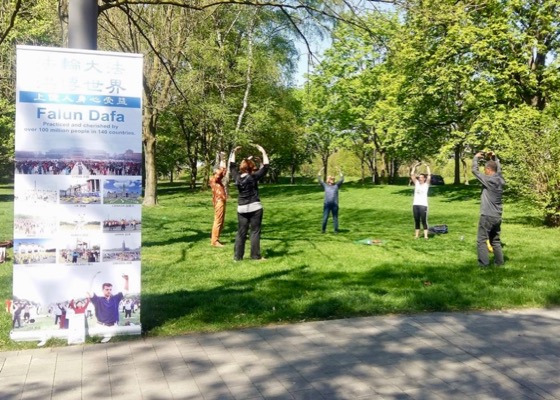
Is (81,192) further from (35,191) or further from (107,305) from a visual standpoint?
(107,305)

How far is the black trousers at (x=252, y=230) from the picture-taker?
10.0 m

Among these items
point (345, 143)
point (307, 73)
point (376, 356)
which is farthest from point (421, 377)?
point (345, 143)

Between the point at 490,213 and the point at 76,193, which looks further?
the point at 490,213

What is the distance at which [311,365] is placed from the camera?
4801 mm

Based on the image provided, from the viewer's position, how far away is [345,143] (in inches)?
1914

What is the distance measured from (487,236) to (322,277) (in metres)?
3.04

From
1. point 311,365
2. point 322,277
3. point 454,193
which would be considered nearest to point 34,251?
point 311,365

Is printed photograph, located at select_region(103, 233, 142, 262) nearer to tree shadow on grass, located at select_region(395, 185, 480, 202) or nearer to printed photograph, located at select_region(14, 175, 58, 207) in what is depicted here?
printed photograph, located at select_region(14, 175, 58, 207)

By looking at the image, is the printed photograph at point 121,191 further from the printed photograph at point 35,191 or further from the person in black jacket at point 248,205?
the person in black jacket at point 248,205

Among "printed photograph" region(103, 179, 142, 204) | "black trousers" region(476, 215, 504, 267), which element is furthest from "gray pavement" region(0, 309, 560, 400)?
"black trousers" region(476, 215, 504, 267)

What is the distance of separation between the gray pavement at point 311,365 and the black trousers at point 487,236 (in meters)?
3.27

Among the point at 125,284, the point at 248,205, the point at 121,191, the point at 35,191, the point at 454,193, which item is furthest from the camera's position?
the point at 454,193

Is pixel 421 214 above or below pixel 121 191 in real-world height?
below

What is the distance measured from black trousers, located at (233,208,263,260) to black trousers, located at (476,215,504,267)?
3.91 meters
